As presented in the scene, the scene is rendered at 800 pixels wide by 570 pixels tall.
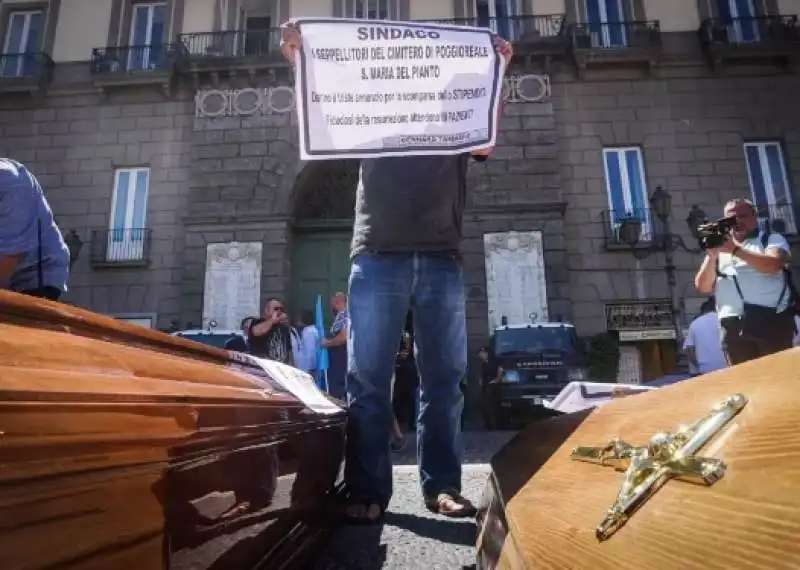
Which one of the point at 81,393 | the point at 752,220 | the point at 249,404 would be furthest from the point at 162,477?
the point at 752,220

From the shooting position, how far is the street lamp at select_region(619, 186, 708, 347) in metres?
11.7

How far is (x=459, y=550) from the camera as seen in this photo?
165 centimetres

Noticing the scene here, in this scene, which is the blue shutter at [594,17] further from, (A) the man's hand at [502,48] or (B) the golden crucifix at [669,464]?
(B) the golden crucifix at [669,464]

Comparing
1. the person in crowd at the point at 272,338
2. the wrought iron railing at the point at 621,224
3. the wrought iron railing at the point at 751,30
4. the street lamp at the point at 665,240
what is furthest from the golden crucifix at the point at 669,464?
the wrought iron railing at the point at 751,30

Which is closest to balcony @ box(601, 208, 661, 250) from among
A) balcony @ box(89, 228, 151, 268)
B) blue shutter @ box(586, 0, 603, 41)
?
blue shutter @ box(586, 0, 603, 41)

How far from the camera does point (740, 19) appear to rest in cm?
1380

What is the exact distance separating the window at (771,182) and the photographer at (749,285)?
34.8 feet

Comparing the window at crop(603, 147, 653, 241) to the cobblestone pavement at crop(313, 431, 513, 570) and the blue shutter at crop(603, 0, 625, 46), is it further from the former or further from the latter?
the cobblestone pavement at crop(313, 431, 513, 570)

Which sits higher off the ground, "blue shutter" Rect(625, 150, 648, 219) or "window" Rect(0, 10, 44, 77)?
"window" Rect(0, 10, 44, 77)

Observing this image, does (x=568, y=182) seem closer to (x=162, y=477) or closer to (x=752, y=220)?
(x=752, y=220)

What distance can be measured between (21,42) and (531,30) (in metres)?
12.9

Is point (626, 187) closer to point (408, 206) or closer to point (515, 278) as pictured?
point (515, 278)

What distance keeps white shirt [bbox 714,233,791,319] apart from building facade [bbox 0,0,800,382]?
8.45 metres

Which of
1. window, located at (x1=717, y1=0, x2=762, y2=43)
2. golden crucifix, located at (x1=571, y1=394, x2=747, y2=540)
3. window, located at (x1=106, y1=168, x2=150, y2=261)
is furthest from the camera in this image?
window, located at (x1=717, y1=0, x2=762, y2=43)
